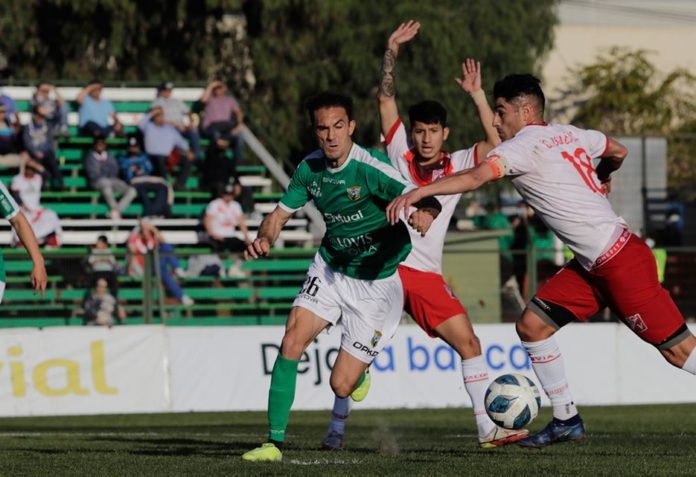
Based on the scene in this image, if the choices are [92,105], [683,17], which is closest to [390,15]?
[92,105]

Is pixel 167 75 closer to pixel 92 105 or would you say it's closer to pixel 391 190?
pixel 92 105

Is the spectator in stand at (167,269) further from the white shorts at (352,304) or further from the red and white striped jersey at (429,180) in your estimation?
the white shorts at (352,304)

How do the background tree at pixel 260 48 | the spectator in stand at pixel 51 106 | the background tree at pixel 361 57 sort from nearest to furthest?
the spectator in stand at pixel 51 106, the background tree at pixel 260 48, the background tree at pixel 361 57

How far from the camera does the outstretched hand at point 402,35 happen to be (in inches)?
453

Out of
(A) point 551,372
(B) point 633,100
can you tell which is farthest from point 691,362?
(B) point 633,100

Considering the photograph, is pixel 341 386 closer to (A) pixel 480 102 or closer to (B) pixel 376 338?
(B) pixel 376 338

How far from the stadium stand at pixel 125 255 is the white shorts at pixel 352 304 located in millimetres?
9387

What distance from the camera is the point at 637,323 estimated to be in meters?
9.80

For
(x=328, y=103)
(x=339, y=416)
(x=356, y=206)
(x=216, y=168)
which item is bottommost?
(x=339, y=416)

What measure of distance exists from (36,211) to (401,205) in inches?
593

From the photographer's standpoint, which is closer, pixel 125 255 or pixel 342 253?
pixel 342 253

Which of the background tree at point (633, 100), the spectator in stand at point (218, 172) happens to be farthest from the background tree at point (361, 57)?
the background tree at point (633, 100)

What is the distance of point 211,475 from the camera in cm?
845

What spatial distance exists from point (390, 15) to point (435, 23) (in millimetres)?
1093
